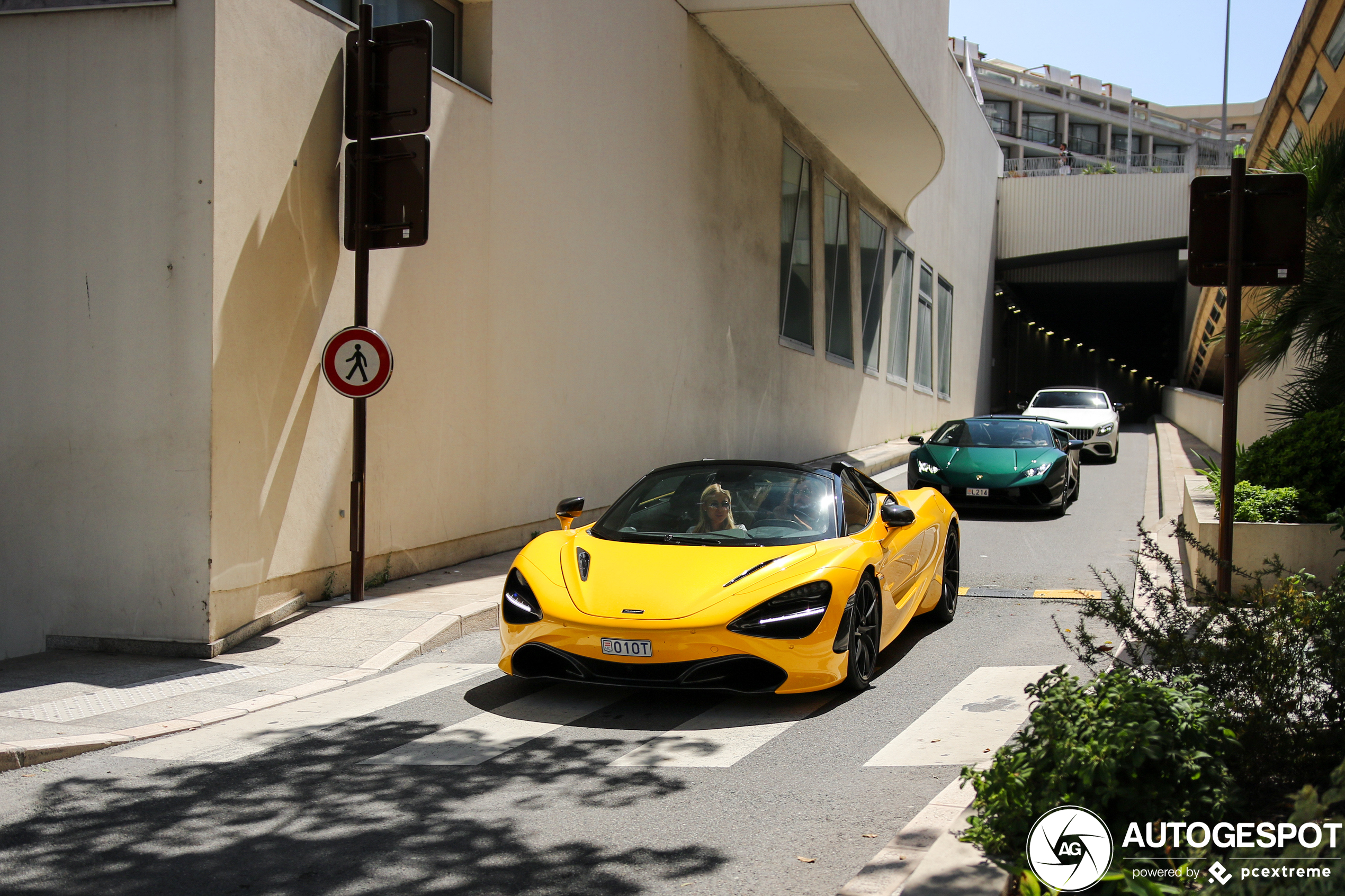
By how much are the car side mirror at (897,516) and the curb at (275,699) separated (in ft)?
10.6

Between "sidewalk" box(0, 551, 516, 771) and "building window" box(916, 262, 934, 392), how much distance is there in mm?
26377

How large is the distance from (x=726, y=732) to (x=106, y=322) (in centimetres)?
523

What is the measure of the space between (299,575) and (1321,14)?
12457 mm

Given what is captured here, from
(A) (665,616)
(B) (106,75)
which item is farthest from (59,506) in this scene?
(A) (665,616)

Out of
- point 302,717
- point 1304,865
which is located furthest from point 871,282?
point 1304,865

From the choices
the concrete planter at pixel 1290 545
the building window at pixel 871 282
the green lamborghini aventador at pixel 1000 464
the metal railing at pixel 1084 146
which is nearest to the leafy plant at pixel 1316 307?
the concrete planter at pixel 1290 545

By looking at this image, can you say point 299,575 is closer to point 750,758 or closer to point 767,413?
point 750,758

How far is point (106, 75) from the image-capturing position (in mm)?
8094

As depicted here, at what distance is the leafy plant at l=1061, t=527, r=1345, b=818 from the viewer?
3.93 metres

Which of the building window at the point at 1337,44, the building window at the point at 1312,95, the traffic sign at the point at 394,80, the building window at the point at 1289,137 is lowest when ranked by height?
the traffic sign at the point at 394,80

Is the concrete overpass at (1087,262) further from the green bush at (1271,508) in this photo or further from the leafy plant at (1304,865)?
the leafy plant at (1304,865)

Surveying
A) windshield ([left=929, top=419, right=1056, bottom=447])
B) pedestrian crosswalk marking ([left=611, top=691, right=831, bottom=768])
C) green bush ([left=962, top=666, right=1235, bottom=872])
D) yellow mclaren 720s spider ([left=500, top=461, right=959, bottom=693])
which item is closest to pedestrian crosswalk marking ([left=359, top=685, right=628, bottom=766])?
yellow mclaren 720s spider ([left=500, top=461, right=959, bottom=693])

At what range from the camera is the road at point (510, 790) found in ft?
13.2

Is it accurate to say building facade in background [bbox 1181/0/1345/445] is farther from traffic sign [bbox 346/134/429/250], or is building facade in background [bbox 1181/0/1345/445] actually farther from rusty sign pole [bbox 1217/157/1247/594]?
traffic sign [bbox 346/134/429/250]
